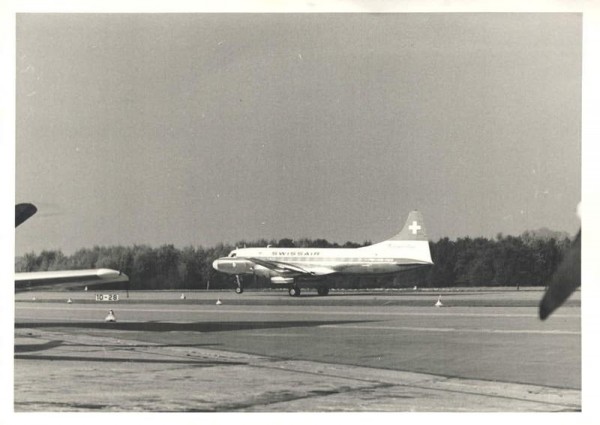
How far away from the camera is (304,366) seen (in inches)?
444

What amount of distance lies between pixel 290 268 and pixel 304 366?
25034mm

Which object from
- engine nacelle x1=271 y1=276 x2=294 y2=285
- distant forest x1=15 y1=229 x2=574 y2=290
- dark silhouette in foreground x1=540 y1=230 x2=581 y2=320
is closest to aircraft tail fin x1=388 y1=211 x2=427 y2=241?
distant forest x1=15 y1=229 x2=574 y2=290

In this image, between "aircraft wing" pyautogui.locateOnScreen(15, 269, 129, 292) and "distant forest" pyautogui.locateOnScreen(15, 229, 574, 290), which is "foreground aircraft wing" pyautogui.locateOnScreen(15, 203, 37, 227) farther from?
"aircraft wing" pyautogui.locateOnScreen(15, 269, 129, 292)

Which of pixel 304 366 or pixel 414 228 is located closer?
pixel 304 366

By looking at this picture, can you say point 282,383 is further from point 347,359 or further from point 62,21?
point 62,21

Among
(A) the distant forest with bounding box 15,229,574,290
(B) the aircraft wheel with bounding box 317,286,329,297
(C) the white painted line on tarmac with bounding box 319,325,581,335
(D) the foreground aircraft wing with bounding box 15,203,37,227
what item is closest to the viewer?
(D) the foreground aircraft wing with bounding box 15,203,37,227

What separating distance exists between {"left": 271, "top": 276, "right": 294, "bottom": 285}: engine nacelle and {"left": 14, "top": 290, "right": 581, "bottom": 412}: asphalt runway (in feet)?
54.2

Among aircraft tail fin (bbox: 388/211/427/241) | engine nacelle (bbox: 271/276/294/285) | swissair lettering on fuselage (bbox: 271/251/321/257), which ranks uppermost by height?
aircraft tail fin (bbox: 388/211/427/241)

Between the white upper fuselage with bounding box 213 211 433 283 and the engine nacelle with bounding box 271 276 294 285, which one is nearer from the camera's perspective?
the white upper fuselage with bounding box 213 211 433 283

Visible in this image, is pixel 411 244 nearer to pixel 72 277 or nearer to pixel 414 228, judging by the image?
pixel 414 228

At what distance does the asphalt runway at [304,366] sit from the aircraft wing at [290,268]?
1625 cm

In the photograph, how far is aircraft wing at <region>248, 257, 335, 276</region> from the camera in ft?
118

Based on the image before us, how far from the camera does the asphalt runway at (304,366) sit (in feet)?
28.5

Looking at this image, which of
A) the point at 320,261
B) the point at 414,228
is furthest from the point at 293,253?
the point at 414,228
